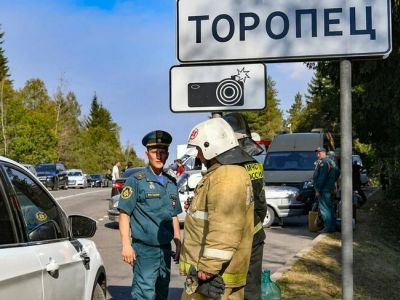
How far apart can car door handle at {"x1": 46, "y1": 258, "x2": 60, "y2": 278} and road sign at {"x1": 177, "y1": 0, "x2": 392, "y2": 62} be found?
180cm

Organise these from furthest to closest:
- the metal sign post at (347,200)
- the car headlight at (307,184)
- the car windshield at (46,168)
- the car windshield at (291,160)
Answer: the car windshield at (46,168), the car windshield at (291,160), the car headlight at (307,184), the metal sign post at (347,200)

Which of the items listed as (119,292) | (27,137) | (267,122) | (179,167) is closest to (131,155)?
(267,122)

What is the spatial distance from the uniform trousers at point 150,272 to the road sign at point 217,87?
3.88ft

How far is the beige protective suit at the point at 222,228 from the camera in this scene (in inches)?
136

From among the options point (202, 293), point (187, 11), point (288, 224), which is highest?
point (187, 11)

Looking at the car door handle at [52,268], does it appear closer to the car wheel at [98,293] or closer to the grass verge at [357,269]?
the car wheel at [98,293]

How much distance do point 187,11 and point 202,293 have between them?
2137 mm

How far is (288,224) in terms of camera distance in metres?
16.2

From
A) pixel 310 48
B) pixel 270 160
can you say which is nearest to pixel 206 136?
pixel 310 48

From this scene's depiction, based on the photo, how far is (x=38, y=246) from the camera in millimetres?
3623

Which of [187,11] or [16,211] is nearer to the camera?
[16,211]

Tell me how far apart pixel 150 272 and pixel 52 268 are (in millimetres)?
1450

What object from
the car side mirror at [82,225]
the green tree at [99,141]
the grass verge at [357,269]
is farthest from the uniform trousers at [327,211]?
the green tree at [99,141]

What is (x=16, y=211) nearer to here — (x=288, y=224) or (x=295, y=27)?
(x=295, y=27)
